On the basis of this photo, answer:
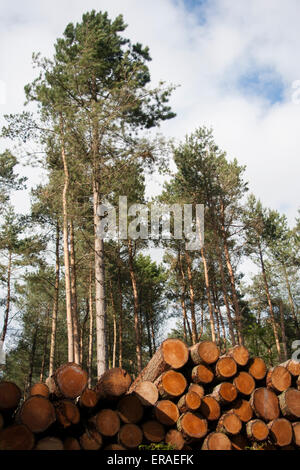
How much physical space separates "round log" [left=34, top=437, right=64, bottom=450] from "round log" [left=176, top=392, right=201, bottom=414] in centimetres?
155

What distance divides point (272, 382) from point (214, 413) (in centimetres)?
94

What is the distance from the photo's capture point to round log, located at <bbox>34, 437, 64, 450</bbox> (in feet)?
12.2

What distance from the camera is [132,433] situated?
432 cm

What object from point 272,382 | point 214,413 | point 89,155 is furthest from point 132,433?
point 89,155

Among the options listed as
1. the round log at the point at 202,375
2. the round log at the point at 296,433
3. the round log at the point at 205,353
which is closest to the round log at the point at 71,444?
the round log at the point at 202,375

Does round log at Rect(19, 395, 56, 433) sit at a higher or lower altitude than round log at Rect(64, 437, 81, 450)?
higher

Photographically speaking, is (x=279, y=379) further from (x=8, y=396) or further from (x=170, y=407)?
(x=8, y=396)

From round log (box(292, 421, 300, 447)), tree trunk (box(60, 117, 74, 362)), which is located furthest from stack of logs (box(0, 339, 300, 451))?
tree trunk (box(60, 117, 74, 362))

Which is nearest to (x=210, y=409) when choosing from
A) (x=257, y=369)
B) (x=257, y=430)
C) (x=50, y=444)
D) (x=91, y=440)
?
(x=257, y=430)

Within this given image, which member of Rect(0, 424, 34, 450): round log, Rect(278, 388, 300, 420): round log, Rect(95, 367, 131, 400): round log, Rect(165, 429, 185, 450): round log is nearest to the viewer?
Rect(0, 424, 34, 450): round log

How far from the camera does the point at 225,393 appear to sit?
4773 mm

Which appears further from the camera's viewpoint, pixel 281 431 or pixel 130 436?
pixel 281 431

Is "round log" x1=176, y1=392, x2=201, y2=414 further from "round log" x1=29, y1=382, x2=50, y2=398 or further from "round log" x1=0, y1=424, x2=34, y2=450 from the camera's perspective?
"round log" x1=0, y1=424, x2=34, y2=450

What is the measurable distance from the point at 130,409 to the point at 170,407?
54 cm
